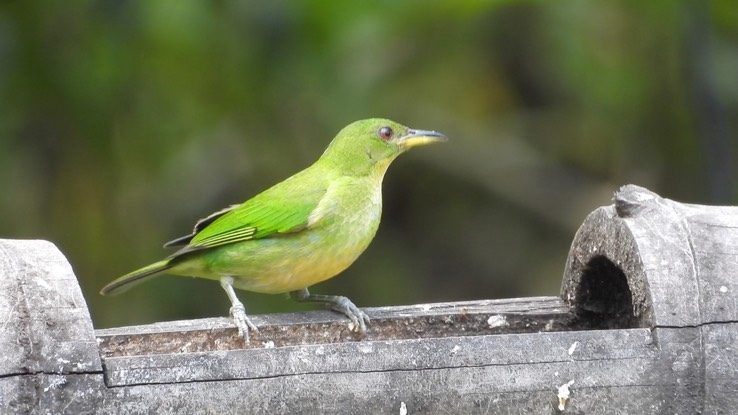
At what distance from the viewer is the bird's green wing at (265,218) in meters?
4.74

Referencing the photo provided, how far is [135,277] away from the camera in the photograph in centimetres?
500

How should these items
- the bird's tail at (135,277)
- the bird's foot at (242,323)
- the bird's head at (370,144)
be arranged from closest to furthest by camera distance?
the bird's foot at (242,323) < the bird's tail at (135,277) < the bird's head at (370,144)

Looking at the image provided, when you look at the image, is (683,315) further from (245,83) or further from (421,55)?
(421,55)

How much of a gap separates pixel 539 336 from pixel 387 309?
898 mm

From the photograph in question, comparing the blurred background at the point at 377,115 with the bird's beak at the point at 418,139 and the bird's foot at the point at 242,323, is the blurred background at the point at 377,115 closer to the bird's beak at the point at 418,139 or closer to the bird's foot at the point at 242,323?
the bird's beak at the point at 418,139

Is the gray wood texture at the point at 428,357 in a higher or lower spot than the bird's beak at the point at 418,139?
lower

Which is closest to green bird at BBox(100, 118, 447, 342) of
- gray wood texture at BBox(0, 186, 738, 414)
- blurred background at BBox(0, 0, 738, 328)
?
gray wood texture at BBox(0, 186, 738, 414)

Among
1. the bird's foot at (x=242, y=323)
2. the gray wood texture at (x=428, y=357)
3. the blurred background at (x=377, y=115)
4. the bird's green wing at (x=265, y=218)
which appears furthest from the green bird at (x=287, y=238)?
the blurred background at (x=377, y=115)

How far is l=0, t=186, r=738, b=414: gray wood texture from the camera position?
124 inches

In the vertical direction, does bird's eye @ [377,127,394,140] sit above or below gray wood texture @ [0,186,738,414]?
above

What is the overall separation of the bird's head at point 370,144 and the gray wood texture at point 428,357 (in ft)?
3.89

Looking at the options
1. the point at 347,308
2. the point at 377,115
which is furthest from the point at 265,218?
the point at 377,115

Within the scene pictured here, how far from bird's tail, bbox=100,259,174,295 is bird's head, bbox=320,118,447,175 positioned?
81 centimetres

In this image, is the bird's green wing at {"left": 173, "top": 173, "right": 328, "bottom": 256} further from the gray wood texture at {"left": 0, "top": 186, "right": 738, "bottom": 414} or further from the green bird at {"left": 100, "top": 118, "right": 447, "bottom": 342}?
the gray wood texture at {"left": 0, "top": 186, "right": 738, "bottom": 414}
